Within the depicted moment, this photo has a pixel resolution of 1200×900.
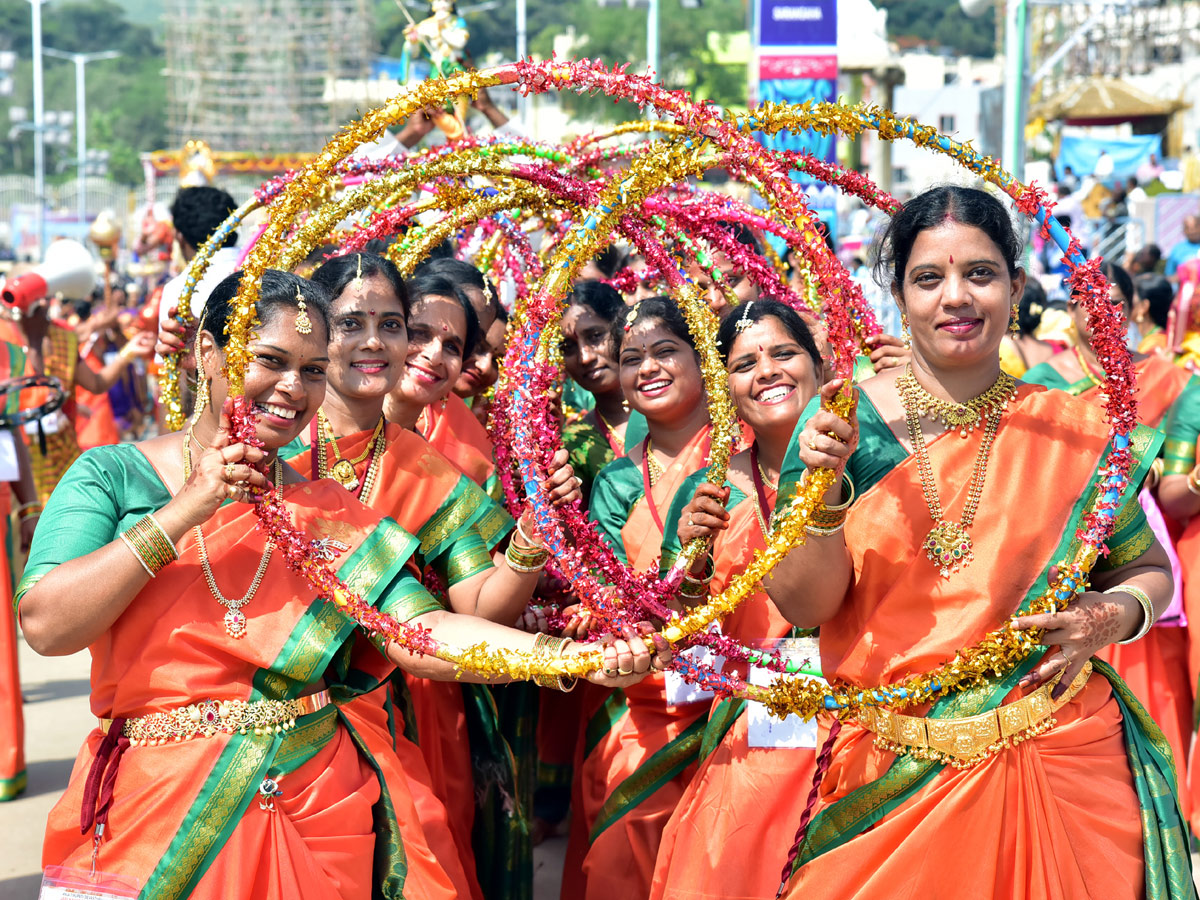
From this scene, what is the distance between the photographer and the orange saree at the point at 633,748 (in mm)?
3703

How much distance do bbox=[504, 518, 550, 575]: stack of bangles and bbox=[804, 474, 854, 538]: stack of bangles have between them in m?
0.75

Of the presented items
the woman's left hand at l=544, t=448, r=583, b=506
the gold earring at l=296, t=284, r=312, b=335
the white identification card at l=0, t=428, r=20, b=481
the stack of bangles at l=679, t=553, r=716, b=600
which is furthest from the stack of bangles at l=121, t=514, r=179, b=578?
the white identification card at l=0, t=428, r=20, b=481

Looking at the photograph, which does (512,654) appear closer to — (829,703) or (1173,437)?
(829,703)

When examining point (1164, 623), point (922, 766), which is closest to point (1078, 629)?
point (922, 766)

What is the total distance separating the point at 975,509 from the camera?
2727 millimetres

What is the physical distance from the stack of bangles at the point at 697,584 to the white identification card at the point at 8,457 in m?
3.57

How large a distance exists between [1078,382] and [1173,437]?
0.70m

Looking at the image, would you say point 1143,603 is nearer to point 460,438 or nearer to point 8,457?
point 460,438

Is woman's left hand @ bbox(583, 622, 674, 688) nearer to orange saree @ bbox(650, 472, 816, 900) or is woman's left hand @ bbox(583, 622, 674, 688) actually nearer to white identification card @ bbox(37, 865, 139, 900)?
orange saree @ bbox(650, 472, 816, 900)

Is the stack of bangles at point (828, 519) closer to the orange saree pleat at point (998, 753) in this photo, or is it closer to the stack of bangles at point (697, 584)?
the orange saree pleat at point (998, 753)

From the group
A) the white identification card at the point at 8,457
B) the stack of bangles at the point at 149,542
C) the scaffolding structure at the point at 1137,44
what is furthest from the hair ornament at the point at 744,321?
the scaffolding structure at the point at 1137,44

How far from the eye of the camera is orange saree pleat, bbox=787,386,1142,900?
2650 mm

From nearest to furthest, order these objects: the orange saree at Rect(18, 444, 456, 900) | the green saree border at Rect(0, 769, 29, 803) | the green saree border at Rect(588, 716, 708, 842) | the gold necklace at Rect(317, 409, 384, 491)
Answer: the orange saree at Rect(18, 444, 456, 900), the gold necklace at Rect(317, 409, 384, 491), the green saree border at Rect(588, 716, 708, 842), the green saree border at Rect(0, 769, 29, 803)

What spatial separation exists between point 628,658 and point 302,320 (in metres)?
0.96
